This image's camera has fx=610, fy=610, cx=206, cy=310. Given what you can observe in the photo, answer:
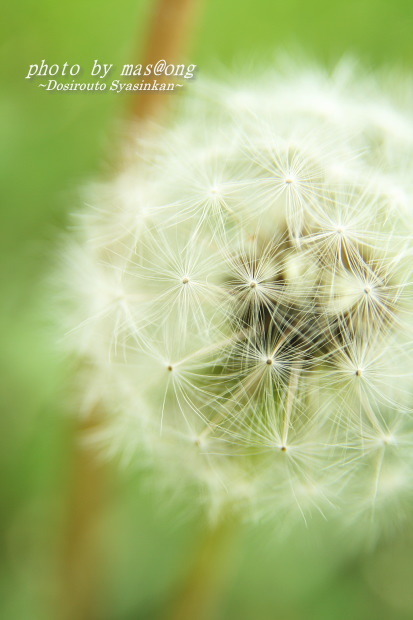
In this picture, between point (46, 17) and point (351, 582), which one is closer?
point (351, 582)

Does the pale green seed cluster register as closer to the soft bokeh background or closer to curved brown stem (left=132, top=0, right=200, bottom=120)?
curved brown stem (left=132, top=0, right=200, bottom=120)

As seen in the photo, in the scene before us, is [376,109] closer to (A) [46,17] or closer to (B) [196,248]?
(B) [196,248]

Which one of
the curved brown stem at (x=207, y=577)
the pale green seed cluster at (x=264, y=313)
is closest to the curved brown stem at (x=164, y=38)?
the pale green seed cluster at (x=264, y=313)

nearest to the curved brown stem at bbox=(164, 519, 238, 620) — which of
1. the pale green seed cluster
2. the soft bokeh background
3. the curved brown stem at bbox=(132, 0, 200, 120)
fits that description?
the soft bokeh background

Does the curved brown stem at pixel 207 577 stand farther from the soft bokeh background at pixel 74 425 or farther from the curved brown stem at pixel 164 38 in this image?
the curved brown stem at pixel 164 38

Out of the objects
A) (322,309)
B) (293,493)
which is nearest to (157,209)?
(322,309)
